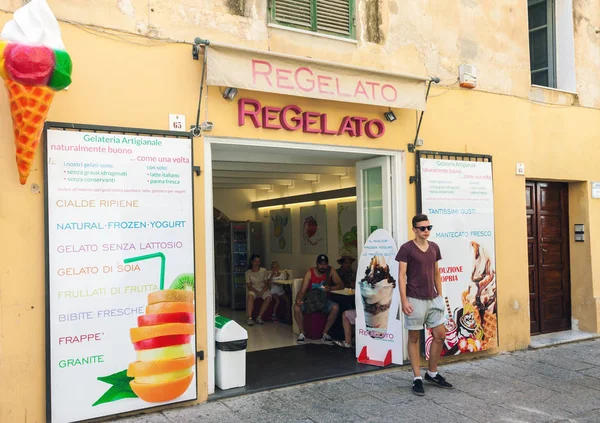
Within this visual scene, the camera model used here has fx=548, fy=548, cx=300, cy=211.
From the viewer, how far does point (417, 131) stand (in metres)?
6.74

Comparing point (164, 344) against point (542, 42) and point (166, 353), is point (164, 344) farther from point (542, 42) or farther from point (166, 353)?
point (542, 42)

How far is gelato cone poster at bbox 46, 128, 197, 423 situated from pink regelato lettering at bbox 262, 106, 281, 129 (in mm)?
879

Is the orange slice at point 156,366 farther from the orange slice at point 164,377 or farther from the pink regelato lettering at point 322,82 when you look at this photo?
the pink regelato lettering at point 322,82

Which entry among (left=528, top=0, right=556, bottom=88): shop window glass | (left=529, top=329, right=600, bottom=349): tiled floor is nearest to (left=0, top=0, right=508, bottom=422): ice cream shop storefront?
(left=529, top=329, right=600, bottom=349): tiled floor

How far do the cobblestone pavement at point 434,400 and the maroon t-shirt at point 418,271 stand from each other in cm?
104

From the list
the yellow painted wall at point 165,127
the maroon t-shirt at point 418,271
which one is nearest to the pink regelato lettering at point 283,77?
the yellow painted wall at point 165,127

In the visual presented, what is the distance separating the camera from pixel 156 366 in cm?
500

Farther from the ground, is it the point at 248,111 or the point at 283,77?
the point at 283,77

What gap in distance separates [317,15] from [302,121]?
127 centimetres

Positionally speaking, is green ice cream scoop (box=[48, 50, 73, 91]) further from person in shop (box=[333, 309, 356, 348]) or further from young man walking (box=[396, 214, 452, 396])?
person in shop (box=[333, 309, 356, 348])

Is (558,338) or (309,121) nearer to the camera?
(309,121)

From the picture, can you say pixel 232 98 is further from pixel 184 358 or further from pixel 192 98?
pixel 184 358

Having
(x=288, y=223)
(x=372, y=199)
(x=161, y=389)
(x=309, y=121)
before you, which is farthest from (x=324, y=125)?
(x=288, y=223)

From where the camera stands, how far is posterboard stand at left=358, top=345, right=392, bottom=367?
646cm
